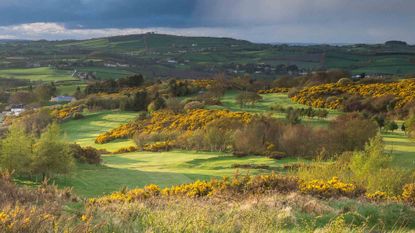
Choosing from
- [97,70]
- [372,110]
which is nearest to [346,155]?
[372,110]

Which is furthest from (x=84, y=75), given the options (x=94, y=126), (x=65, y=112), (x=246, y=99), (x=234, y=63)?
(x=246, y=99)

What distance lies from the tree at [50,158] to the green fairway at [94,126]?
817 inches

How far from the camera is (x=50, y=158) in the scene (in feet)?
101

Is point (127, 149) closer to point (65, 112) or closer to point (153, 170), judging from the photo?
point (153, 170)

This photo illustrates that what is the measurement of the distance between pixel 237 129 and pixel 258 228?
3706 cm

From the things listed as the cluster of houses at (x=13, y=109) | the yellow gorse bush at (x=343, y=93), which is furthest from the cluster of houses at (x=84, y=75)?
the yellow gorse bush at (x=343, y=93)

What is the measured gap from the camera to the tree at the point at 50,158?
30469 mm

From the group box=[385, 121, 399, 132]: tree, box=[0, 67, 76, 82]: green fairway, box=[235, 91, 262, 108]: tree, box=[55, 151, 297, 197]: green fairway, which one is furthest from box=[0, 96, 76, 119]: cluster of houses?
box=[385, 121, 399, 132]: tree

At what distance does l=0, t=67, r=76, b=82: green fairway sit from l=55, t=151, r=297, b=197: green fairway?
307 feet

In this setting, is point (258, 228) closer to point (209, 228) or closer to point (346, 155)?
point (209, 228)

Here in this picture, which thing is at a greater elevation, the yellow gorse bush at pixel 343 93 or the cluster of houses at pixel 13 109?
the yellow gorse bush at pixel 343 93

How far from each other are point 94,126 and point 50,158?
124ft

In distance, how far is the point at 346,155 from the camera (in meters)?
28.7

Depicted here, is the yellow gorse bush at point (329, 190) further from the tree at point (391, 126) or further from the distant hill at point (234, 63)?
the distant hill at point (234, 63)
